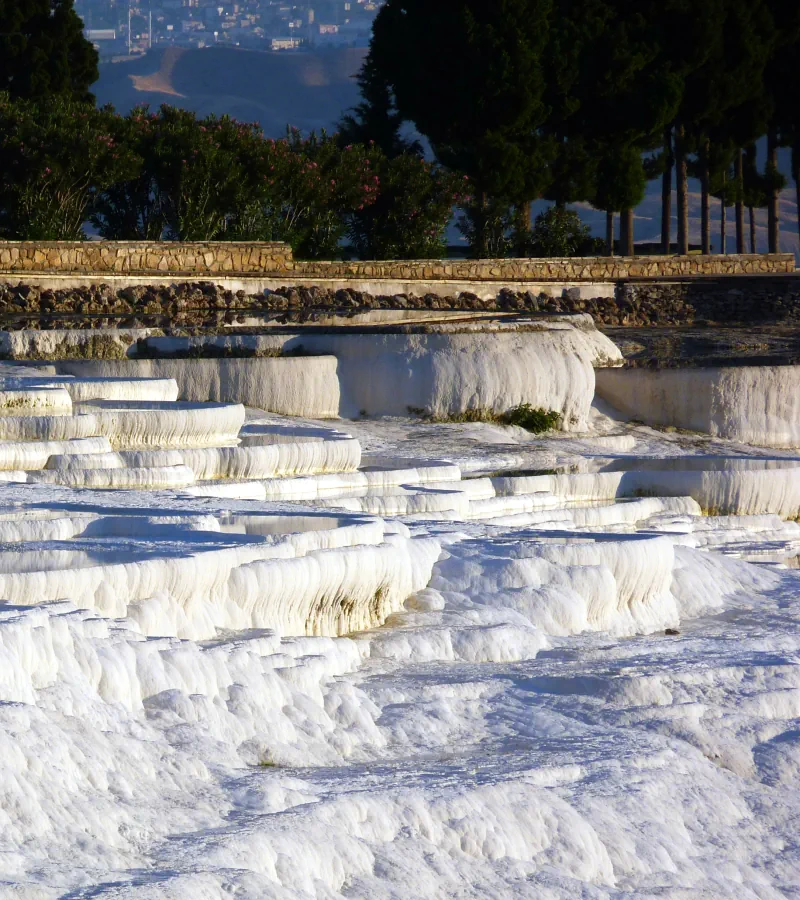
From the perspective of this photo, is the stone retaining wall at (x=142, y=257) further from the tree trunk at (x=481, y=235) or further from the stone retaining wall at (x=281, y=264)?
the tree trunk at (x=481, y=235)

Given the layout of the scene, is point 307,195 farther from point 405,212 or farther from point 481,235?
point 481,235

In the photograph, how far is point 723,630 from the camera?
28.9ft

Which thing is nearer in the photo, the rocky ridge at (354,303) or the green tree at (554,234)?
the rocky ridge at (354,303)

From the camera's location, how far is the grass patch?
45.8 ft

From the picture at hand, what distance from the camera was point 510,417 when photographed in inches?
555

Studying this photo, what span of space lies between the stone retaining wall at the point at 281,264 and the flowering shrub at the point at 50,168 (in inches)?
58.3

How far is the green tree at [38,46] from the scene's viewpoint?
2628 cm

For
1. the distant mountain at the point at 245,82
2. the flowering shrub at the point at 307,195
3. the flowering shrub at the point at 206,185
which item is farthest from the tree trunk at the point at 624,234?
the distant mountain at the point at 245,82

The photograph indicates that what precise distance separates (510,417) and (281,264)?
22.9 feet

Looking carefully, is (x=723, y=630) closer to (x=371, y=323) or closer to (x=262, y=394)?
(x=262, y=394)

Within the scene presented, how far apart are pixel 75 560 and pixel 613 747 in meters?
2.18

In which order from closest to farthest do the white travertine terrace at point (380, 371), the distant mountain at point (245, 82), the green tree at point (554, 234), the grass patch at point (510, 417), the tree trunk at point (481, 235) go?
the white travertine terrace at point (380, 371), the grass patch at point (510, 417), the tree trunk at point (481, 235), the green tree at point (554, 234), the distant mountain at point (245, 82)

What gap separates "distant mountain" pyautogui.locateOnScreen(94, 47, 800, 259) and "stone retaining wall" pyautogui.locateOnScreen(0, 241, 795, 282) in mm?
103279

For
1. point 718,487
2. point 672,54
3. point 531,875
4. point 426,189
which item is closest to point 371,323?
point 718,487
